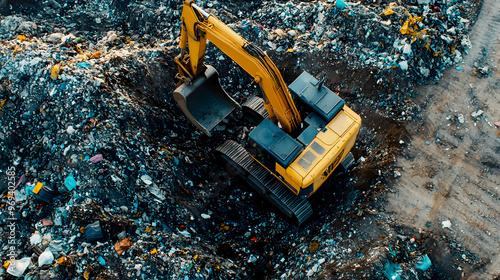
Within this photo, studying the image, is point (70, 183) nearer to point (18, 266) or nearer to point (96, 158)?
point (96, 158)

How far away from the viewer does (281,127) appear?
7.99m

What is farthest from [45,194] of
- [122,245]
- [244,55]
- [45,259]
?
[244,55]

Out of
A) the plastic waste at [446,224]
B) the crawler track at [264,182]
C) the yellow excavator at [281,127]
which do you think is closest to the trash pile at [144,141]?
the crawler track at [264,182]

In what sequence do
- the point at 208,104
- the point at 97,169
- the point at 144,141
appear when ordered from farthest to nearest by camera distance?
the point at 208,104, the point at 144,141, the point at 97,169

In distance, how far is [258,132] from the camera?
7.53 meters

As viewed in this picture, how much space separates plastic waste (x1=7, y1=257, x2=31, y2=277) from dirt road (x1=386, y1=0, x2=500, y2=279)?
7.16 m

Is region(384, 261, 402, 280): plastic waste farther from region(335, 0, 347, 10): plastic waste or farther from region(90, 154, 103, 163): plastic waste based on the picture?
region(335, 0, 347, 10): plastic waste

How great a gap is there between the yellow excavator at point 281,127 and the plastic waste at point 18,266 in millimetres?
4340

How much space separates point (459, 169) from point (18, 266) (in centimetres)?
918

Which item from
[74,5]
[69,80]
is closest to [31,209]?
[69,80]

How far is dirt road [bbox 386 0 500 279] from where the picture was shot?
7.68 meters

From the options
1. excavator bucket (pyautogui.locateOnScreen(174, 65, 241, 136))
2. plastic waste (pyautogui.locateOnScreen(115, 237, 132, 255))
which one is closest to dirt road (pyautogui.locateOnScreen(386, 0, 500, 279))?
excavator bucket (pyautogui.locateOnScreen(174, 65, 241, 136))

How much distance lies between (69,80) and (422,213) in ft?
26.7

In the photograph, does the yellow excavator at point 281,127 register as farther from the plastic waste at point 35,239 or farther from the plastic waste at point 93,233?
the plastic waste at point 35,239
